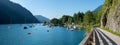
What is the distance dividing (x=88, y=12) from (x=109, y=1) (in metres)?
79.3

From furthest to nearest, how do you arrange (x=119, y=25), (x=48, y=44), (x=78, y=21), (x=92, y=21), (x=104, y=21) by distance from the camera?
1. (x=78, y=21)
2. (x=92, y=21)
3. (x=104, y=21)
4. (x=48, y=44)
5. (x=119, y=25)

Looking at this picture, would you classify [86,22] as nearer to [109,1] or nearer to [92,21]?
[92,21]

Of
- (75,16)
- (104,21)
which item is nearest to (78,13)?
(75,16)

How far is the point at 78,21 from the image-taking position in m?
186

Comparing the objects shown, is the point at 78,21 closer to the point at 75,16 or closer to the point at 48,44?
the point at 75,16

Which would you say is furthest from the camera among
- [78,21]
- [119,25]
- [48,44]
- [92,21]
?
[78,21]

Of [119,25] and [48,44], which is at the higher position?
[119,25]

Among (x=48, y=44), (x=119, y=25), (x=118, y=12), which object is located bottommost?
(x=48, y=44)

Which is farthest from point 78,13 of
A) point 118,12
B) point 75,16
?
point 118,12

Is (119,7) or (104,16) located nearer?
(119,7)

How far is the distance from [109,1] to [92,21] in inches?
2974

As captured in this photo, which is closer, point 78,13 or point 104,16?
point 104,16

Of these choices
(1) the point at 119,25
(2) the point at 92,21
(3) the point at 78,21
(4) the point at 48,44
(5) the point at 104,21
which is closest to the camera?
(1) the point at 119,25

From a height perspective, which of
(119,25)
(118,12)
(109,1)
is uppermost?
(109,1)
